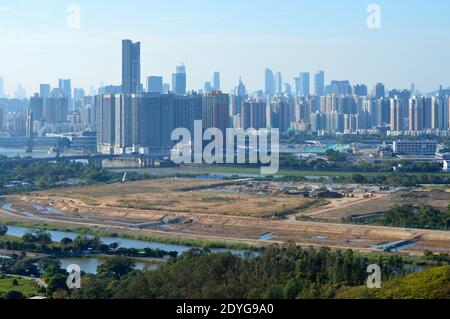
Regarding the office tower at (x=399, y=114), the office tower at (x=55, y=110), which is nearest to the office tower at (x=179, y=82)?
the office tower at (x=55, y=110)

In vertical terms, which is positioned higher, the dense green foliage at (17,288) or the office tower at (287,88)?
the office tower at (287,88)

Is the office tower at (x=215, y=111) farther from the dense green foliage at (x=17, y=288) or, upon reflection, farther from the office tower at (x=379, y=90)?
the office tower at (x=379, y=90)

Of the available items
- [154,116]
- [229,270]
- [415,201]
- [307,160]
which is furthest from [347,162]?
[229,270]

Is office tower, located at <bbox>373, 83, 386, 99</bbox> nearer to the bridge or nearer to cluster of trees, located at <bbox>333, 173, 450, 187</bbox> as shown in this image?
the bridge

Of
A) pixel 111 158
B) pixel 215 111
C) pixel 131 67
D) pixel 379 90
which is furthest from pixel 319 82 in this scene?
pixel 111 158

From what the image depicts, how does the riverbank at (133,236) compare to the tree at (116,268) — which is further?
the riverbank at (133,236)
